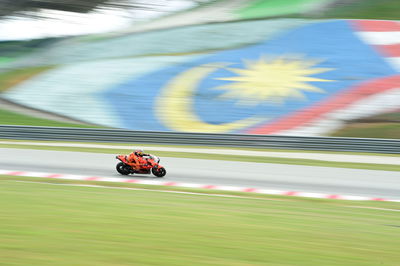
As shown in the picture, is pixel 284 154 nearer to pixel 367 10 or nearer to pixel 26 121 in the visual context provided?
pixel 26 121

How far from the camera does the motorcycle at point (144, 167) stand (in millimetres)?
10961

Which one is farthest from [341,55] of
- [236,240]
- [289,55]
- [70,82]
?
[236,240]

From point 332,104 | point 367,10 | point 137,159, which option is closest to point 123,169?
point 137,159

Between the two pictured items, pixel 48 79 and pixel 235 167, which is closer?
pixel 235 167

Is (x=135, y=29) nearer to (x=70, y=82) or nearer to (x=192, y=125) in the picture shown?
(x=70, y=82)

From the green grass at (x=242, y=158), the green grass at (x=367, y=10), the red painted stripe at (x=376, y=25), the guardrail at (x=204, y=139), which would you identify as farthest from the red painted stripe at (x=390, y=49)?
the green grass at (x=242, y=158)

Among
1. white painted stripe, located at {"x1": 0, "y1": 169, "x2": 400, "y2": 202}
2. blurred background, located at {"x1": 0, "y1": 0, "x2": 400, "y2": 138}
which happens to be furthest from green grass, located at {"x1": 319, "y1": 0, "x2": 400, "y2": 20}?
white painted stripe, located at {"x1": 0, "y1": 169, "x2": 400, "y2": 202}

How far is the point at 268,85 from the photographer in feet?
71.5

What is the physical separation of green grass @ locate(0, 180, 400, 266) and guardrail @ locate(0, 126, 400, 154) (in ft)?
28.2

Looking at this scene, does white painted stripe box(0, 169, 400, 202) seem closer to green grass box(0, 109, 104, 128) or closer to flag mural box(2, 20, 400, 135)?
flag mural box(2, 20, 400, 135)

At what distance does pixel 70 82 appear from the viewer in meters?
23.3

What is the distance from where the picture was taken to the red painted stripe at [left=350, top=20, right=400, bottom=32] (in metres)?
24.0

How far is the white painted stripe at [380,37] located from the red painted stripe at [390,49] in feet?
0.71

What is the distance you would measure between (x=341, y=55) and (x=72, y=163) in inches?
556
